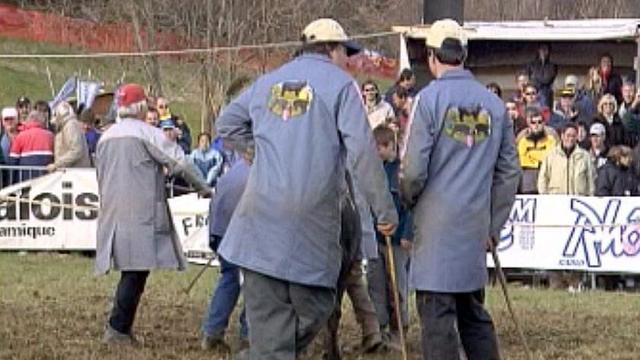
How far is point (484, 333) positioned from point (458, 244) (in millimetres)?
651

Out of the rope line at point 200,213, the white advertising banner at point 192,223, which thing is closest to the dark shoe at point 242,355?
the rope line at point 200,213

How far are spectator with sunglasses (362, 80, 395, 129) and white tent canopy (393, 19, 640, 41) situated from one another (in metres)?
3.64

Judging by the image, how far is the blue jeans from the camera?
1109 centimetres

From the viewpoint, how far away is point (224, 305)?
11.1 m

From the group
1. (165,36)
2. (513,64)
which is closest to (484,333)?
(513,64)

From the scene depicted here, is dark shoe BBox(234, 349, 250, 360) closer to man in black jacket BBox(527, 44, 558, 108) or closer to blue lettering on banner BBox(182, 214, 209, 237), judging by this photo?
blue lettering on banner BBox(182, 214, 209, 237)

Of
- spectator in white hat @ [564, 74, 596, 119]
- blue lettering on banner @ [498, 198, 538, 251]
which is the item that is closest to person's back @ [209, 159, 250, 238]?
blue lettering on banner @ [498, 198, 538, 251]

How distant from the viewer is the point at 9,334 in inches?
456

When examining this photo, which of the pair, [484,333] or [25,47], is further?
[25,47]

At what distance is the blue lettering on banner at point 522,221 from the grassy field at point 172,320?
3.55 feet

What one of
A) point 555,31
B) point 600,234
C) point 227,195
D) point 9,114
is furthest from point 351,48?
point 9,114

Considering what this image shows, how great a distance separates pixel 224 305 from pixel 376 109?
10.8ft

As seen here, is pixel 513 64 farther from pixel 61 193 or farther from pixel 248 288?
pixel 248 288

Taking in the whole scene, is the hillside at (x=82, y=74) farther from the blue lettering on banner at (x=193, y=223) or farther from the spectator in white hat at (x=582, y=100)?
the blue lettering on banner at (x=193, y=223)
